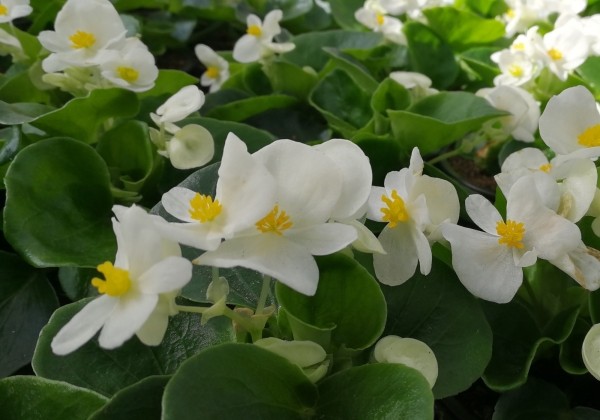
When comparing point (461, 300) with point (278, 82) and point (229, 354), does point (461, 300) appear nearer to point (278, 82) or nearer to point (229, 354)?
point (229, 354)

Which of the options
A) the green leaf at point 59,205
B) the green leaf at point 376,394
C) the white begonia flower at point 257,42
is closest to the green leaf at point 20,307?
the green leaf at point 59,205

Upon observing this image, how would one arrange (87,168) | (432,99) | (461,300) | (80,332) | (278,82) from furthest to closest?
(278,82) → (432,99) → (87,168) → (461,300) → (80,332)

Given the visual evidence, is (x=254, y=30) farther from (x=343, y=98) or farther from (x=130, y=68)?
(x=130, y=68)

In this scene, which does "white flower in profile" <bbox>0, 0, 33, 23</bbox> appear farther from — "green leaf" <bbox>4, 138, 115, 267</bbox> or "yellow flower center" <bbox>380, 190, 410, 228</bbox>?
"yellow flower center" <bbox>380, 190, 410, 228</bbox>

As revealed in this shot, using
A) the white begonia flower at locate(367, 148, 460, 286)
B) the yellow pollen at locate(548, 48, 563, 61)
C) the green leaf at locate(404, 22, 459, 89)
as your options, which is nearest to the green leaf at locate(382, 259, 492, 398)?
the white begonia flower at locate(367, 148, 460, 286)

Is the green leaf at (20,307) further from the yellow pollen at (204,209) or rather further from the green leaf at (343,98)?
the green leaf at (343,98)

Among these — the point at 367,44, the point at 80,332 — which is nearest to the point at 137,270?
the point at 80,332

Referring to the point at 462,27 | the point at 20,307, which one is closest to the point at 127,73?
the point at 20,307
